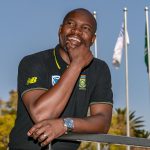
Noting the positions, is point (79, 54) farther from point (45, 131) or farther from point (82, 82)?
point (45, 131)

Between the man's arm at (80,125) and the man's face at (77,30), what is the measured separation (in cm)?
45

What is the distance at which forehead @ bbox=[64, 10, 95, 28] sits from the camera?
3.31m

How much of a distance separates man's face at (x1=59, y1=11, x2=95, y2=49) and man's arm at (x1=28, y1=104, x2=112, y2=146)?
445mm

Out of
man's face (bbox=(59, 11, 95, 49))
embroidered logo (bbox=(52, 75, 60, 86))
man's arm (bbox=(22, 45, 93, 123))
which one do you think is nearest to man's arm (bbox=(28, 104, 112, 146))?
man's arm (bbox=(22, 45, 93, 123))

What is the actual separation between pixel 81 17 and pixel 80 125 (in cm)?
73

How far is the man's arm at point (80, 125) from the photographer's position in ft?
8.78

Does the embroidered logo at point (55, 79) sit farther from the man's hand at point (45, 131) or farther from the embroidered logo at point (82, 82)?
the man's hand at point (45, 131)

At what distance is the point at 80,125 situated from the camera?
302cm

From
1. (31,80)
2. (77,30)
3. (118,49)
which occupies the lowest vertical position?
(31,80)

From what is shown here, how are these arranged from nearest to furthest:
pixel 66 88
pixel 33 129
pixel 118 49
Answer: pixel 33 129, pixel 66 88, pixel 118 49

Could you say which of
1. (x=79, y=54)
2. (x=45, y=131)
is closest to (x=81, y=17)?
(x=79, y=54)

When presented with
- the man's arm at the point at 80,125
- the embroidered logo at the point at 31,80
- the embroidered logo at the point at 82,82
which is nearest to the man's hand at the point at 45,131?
the man's arm at the point at 80,125

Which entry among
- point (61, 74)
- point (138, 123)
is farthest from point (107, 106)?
point (138, 123)

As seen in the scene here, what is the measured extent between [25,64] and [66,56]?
11.4 inches
